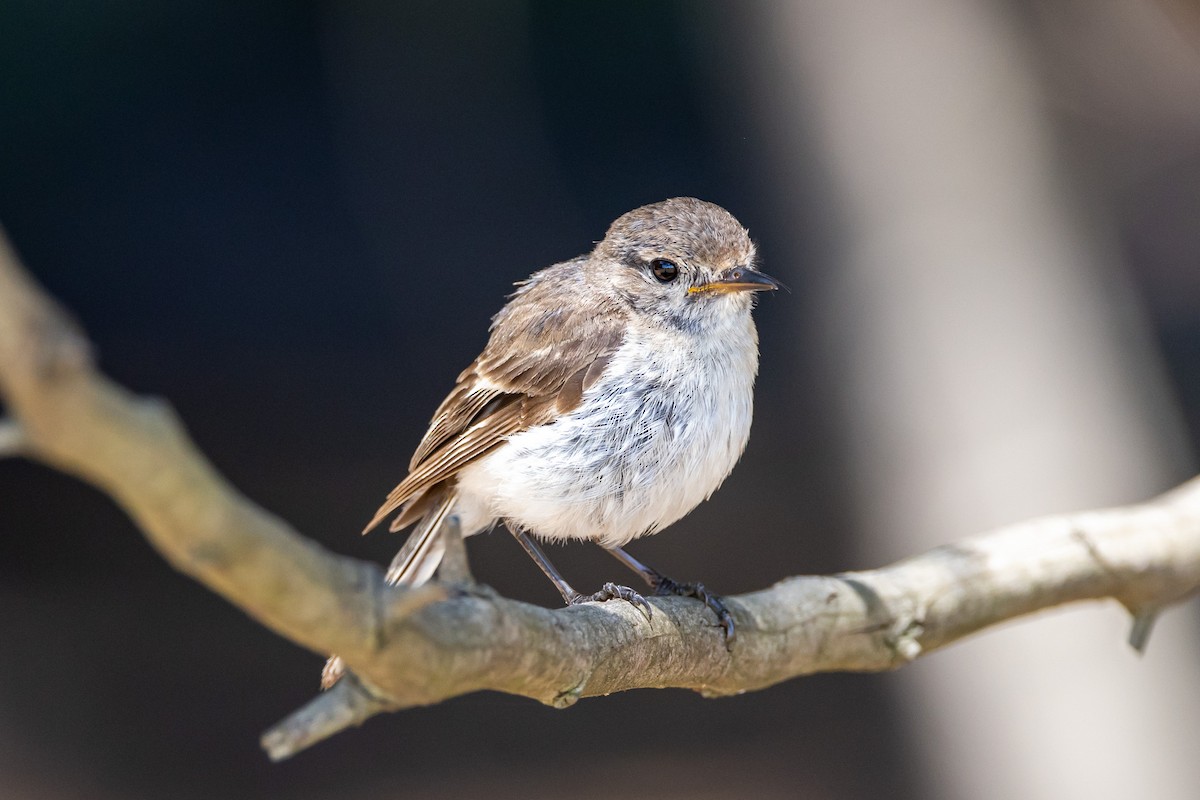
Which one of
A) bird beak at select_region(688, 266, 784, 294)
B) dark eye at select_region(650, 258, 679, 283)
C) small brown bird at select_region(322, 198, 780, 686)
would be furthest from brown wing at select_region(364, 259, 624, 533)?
bird beak at select_region(688, 266, 784, 294)

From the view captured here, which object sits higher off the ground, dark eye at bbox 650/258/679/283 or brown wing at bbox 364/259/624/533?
dark eye at bbox 650/258/679/283

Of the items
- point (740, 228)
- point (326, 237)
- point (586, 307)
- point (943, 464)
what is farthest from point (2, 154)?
point (943, 464)

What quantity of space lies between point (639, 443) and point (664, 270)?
484mm

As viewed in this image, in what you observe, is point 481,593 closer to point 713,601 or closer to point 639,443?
point 713,601

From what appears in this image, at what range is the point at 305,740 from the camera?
58.7 inches

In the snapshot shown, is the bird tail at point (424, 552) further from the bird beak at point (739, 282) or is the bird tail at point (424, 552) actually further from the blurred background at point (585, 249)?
the blurred background at point (585, 249)

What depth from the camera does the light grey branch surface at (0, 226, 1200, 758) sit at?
126 cm

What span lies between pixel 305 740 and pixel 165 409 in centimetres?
44

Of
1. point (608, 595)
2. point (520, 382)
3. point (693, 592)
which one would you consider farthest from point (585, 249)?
point (608, 595)

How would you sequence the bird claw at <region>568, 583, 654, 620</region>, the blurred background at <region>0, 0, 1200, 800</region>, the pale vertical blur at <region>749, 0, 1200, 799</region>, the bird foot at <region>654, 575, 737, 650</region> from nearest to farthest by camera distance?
the bird claw at <region>568, 583, 654, 620</region>, the bird foot at <region>654, 575, 737, 650</region>, the pale vertical blur at <region>749, 0, 1200, 799</region>, the blurred background at <region>0, 0, 1200, 800</region>

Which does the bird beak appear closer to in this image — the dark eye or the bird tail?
the dark eye

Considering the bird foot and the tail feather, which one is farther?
the tail feather

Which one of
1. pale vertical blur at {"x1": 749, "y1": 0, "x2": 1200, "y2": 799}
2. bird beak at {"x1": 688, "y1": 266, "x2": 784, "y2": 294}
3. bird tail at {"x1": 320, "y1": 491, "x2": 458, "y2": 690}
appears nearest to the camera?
bird beak at {"x1": 688, "y1": 266, "x2": 784, "y2": 294}

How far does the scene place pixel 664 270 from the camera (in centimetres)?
331
